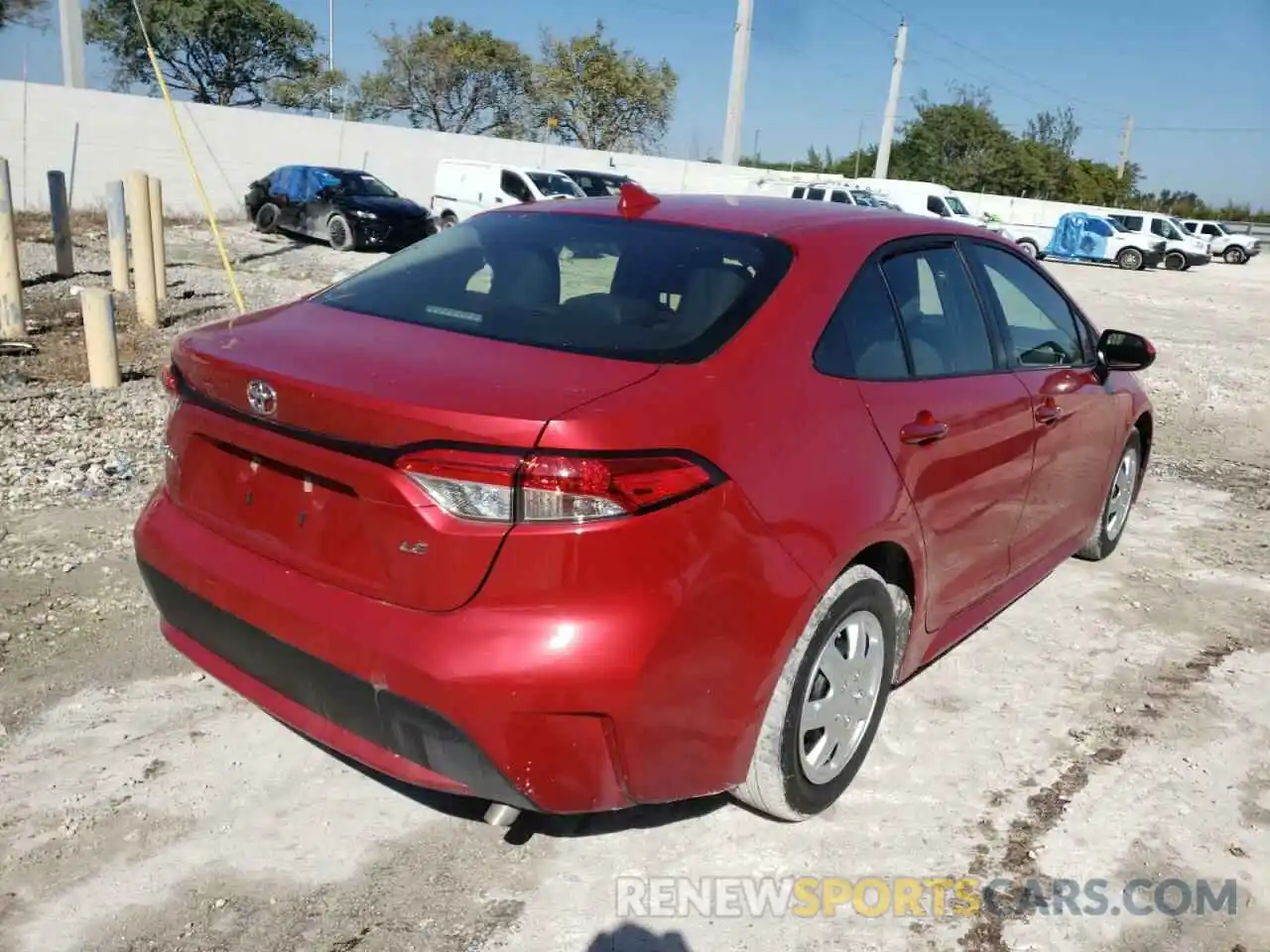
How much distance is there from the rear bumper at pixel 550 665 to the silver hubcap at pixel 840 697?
0.99ft

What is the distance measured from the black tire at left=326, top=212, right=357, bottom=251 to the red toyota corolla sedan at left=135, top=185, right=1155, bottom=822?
16220mm

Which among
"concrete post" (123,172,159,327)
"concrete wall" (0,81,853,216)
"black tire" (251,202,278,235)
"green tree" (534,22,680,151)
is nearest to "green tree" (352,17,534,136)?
"green tree" (534,22,680,151)

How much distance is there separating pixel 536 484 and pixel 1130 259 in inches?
1356

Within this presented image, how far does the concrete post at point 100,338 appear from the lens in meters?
6.73

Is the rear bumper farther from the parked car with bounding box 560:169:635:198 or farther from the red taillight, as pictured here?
the parked car with bounding box 560:169:635:198

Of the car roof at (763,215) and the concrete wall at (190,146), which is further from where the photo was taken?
the concrete wall at (190,146)

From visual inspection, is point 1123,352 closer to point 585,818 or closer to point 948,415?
point 948,415

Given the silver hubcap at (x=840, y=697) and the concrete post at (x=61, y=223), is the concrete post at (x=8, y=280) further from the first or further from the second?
the silver hubcap at (x=840, y=697)

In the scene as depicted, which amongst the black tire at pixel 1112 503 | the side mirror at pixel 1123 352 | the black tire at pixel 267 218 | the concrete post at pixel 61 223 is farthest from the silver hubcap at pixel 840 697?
the black tire at pixel 267 218

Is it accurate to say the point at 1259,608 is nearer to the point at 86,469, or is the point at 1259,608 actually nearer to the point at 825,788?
the point at 825,788

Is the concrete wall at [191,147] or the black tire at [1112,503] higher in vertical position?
the concrete wall at [191,147]

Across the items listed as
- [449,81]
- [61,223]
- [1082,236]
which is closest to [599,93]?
[449,81]

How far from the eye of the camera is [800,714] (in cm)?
264

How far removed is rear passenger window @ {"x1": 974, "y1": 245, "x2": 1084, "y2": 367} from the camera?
3.75m
